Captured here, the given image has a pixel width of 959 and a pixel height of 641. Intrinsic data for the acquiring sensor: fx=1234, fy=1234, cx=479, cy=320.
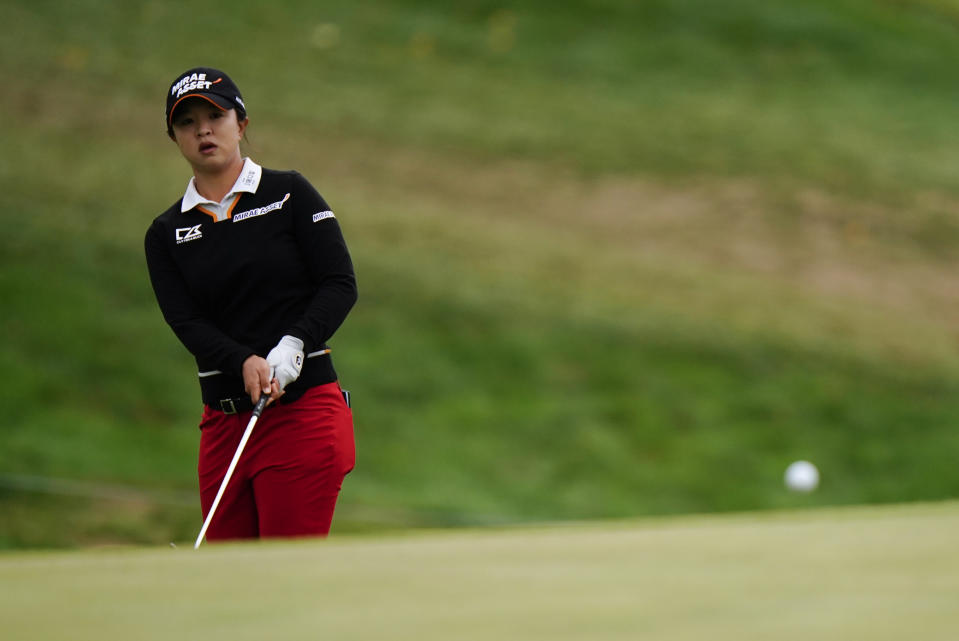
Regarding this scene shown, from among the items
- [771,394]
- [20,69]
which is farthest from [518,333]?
[20,69]

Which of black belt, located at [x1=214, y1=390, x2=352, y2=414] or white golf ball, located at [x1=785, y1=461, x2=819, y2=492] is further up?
black belt, located at [x1=214, y1=390, x2=352, y2=414]

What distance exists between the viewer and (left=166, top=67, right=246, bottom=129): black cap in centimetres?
308

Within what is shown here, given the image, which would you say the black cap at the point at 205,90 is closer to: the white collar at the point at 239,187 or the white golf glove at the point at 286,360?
the white collar at the point at 239,187

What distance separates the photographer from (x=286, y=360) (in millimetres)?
2928

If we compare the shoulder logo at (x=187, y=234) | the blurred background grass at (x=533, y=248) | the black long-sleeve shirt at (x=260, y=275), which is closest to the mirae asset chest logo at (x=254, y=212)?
the black long-sleeve shirt at (x=260, y=275)

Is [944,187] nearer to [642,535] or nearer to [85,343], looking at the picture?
[85,343]

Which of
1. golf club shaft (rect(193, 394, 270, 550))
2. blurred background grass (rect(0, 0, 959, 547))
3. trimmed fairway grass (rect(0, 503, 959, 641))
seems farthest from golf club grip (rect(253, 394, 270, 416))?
blurred background grass (rect(0, 0, 959, 547))

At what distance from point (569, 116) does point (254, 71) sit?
396 cm

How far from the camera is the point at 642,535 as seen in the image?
137cm

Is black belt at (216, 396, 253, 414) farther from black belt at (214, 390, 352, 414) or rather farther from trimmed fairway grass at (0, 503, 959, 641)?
trimmed fairway grass at (0, 503, 959, 641)

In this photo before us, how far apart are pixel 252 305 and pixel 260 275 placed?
0.31 ft

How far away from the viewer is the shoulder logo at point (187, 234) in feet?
10.2

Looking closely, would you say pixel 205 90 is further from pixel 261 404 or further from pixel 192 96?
pixel 261 404

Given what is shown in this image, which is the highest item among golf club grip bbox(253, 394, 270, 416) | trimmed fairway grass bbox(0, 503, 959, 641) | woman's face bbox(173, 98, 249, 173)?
woman's face bbox(173, 98, 249, 173)
